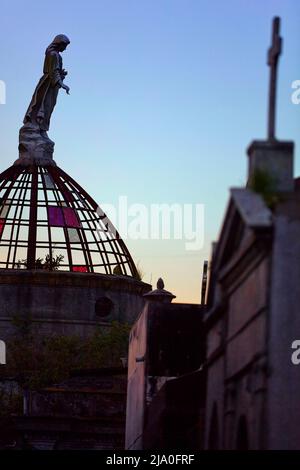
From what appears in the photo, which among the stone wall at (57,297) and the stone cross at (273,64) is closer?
the stone cross at (273,64)

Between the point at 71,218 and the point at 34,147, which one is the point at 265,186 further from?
the point at 34,147

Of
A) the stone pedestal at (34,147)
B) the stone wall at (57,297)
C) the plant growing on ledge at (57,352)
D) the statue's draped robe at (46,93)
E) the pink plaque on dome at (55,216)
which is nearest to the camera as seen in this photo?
the plant growing on ledge at (57,352)

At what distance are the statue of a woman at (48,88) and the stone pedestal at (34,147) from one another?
0.33 metres

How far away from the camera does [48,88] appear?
92.9m

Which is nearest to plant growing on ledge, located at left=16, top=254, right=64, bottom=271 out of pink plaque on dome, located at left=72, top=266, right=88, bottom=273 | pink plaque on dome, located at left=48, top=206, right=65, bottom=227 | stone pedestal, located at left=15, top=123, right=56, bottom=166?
pink plaque on dome, located at left=72, top=266, right=88, bottom=273

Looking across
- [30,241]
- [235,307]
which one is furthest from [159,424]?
[30,241]

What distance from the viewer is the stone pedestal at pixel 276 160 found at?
27.4 m

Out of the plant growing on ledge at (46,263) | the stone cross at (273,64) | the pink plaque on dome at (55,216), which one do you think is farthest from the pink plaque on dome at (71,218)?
the stone cross at (273,64)

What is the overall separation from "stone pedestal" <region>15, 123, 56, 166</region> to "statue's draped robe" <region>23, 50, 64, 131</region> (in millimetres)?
423

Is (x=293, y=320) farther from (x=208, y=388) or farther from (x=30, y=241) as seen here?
(x=30, y=241)

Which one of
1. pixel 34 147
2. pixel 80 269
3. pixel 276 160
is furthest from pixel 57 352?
pixel 276 160

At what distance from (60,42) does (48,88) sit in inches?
91.4

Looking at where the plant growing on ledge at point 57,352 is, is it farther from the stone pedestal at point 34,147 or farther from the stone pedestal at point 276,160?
the stone pedestal at point 276,160

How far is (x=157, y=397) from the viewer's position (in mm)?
40812
